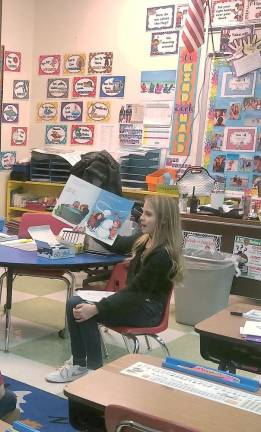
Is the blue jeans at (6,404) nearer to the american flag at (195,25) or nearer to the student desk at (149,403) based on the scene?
the student desk at (149,403)

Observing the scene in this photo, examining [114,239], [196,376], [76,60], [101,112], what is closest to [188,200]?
[114,239]

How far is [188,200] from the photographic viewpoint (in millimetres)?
4395

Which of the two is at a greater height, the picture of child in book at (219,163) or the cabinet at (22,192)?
the picture of child in book at (219,163)

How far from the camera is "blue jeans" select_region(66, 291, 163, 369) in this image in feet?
8.32

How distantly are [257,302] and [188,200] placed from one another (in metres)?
1.05

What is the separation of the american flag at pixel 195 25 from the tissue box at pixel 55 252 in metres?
2.80

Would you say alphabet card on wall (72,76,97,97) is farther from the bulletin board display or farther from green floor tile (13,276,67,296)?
green floor tile (13,276,67,296)

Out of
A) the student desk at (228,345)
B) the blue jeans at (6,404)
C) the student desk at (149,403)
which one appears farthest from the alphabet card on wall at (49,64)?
the student desk at (149,403)

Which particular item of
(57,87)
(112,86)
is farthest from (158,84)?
(57,87)

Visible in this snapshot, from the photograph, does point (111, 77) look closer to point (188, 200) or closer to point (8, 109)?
point (8, 109)

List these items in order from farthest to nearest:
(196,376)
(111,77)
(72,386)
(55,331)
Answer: (111,77) < (55,331) < (196,376) < (72,386)

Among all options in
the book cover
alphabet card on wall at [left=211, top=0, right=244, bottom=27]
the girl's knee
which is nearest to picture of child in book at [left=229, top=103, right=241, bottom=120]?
alphabet card on wall at [left=211, top=0, right=244, bottom=27]

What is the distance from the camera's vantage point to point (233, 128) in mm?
5004

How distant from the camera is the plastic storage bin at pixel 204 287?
12.3 ft
